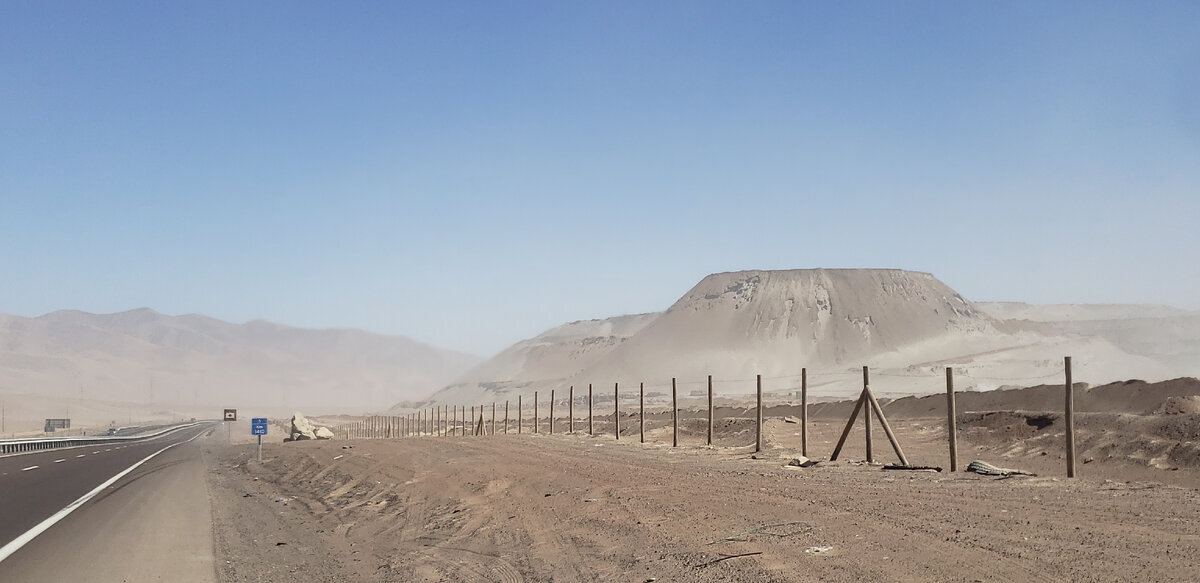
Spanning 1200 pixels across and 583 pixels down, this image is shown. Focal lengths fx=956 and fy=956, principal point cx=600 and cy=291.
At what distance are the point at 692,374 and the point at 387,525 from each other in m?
148

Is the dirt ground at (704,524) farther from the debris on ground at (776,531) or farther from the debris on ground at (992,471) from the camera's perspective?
the debris on ground at (992,471)

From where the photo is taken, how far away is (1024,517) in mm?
11766

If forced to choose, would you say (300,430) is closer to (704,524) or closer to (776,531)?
(704,524)

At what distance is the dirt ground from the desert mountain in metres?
114

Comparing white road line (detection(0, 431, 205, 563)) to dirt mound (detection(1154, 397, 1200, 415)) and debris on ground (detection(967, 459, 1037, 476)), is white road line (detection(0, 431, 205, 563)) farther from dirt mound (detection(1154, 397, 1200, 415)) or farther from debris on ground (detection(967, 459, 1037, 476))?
dirt mound (detection(1154, 397, 1200, 415))

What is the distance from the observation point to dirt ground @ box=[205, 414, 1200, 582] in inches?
388

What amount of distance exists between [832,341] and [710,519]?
539ft

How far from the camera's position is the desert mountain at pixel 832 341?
145125 mm

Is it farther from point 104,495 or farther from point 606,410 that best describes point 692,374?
point 104,495

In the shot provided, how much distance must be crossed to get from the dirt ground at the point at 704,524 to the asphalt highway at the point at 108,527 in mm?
682

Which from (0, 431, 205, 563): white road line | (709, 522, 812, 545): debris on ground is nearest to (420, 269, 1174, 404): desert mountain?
(0, 431, 205, 563): white road line

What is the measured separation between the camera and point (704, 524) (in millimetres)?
13055

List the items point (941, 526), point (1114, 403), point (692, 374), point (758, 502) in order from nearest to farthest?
point (941, 526)
point (758, 502)
point (1114, 403)
point (692, 374)

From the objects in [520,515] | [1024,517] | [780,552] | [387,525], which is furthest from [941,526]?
[387,525]
